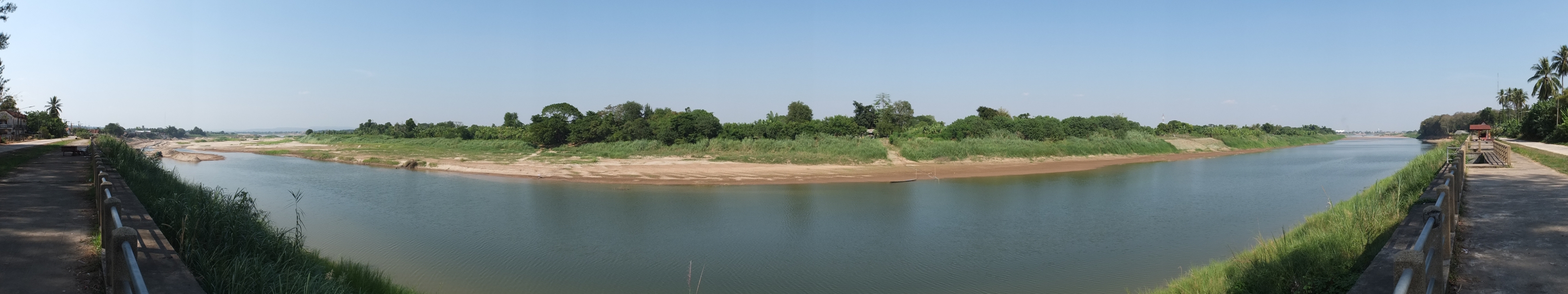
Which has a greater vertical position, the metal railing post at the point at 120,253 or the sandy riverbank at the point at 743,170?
the metal railing post at the point at 120,253

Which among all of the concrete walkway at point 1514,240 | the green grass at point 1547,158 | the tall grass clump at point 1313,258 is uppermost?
the green grass at point 1547,158

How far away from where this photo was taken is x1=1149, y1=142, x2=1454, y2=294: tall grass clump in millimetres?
6039

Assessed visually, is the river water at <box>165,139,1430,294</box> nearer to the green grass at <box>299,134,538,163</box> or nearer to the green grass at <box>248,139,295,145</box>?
the green grass at <box>299,134,538,163</box>

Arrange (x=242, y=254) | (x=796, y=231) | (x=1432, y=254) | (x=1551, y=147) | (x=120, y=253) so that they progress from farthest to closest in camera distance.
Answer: (x=1551, y=147), (x=796, y=231), (x=242, y=254), (x=1432, y=254), (x=120, y=253)

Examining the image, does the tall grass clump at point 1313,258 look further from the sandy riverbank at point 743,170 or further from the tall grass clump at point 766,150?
the tall grass clump at point 766,150

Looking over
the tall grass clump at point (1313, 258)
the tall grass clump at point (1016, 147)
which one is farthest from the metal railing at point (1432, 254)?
the tall grass clump at point (1016, 147)

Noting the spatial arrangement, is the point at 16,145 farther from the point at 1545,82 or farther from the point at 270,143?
the point at 1545,82

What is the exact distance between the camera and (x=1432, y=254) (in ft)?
13.2

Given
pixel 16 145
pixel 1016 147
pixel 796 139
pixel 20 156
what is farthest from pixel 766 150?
pixel 16 145

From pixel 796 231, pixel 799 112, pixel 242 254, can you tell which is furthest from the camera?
pixel 799 112

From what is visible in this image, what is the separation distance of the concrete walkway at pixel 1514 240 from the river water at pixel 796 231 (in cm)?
311

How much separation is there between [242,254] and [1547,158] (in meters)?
26.8

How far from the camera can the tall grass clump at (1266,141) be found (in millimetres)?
58125

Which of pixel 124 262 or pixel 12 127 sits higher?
pixel 12 127
